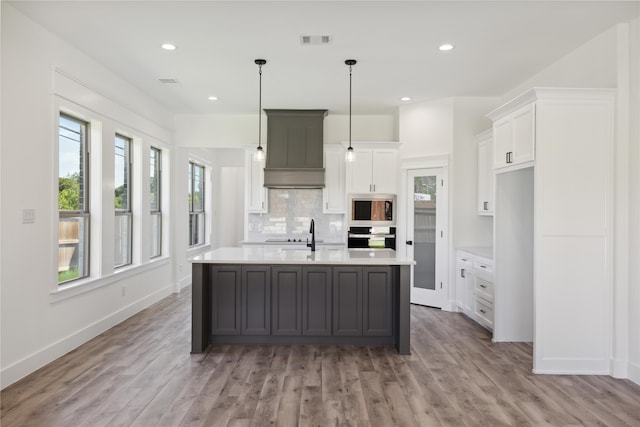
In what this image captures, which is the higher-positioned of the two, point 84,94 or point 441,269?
point 84,94

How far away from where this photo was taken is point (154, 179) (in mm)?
6418

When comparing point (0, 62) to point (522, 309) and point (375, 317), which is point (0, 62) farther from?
point (522, 309)

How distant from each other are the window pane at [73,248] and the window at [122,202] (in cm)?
62

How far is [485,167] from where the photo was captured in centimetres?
536

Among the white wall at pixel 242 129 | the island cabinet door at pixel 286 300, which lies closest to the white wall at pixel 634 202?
the island cabinet door at pixel 286 300

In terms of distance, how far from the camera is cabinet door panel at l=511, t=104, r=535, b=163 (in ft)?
11.6

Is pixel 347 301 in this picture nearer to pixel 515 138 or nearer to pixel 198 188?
pixel 515 138

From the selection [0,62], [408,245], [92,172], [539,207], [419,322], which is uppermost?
[0,62]

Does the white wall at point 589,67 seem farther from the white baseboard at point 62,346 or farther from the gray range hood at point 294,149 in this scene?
the white baseboard at point 62,346

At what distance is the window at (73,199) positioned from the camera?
4.07m

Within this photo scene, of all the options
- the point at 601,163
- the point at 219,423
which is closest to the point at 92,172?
the point at 219,423

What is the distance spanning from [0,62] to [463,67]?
4264 millimetres

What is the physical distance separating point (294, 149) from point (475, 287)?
3.30 m

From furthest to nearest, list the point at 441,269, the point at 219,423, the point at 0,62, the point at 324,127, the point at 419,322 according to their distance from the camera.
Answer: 1. the point at 324,127
2. the point at 441,269
3. the point at 419,322
4. the point at 0,62
5. the point at 219,423
